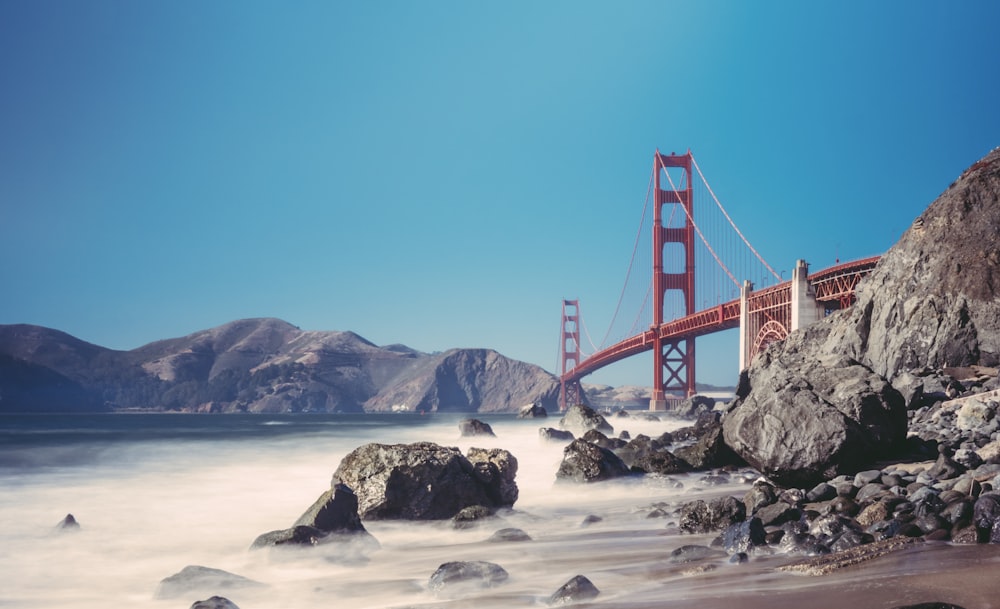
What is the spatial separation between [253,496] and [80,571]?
18.6 feet

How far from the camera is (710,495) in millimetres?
8977

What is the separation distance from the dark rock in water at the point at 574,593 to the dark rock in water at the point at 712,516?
2111 mm

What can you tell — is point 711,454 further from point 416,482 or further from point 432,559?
point 432,559

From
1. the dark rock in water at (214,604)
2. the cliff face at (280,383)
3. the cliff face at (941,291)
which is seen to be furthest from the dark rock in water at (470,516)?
the cliff face at (280,383)

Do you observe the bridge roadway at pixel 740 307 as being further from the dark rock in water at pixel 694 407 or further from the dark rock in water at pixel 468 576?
the dark rock in water at pixel 468 576

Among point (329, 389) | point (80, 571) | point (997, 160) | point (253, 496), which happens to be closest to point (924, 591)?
point (80, 571)

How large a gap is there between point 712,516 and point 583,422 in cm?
2029

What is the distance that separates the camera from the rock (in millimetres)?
7840

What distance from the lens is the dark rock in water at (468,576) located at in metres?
4.97

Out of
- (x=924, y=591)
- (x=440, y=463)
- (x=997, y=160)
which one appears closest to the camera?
(x=924, y=591)

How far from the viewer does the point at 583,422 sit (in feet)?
87.0

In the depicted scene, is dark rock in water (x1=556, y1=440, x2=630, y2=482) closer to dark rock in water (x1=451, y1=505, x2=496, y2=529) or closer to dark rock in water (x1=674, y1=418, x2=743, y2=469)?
dark rock in water (x1=674, y1=418, x2=743, y2=469)

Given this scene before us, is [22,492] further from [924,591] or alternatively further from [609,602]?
[924,591]

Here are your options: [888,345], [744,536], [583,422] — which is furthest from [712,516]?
[583,422]
